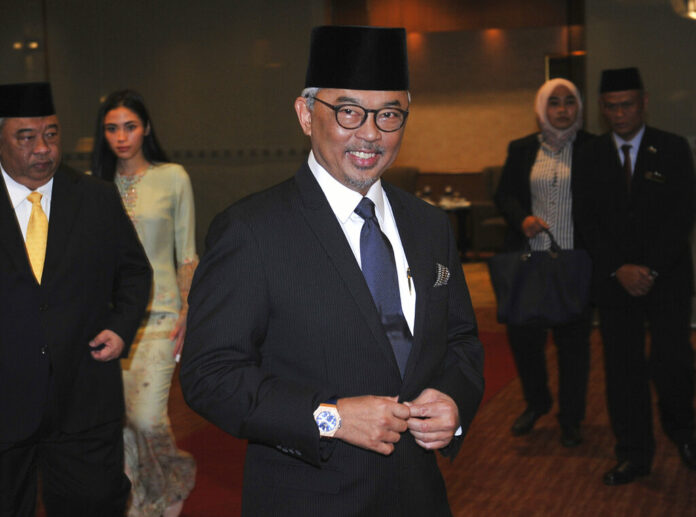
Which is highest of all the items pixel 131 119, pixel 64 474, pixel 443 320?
pixel 131 119

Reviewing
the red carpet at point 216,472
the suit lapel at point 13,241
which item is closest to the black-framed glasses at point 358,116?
the suit lapel at point 13,241

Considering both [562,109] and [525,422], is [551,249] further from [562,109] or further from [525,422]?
[525,422]

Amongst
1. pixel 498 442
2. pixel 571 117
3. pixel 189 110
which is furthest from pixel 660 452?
pixel 189 110

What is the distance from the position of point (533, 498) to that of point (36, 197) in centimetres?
252

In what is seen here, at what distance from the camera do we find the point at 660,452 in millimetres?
4746

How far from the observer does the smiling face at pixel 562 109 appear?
4.84 meters

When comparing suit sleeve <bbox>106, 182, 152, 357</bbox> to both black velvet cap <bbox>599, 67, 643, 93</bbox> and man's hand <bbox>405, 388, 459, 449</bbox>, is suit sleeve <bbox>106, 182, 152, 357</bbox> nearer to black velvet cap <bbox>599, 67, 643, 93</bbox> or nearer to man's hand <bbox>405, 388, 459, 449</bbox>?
man's hand <bbox>405, 388, 459, 449</bbox>

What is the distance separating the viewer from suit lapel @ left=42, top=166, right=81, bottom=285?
285cm

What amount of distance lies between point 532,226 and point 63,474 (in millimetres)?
2766

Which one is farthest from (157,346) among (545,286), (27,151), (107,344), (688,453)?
(688,453)

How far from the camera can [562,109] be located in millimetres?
4832

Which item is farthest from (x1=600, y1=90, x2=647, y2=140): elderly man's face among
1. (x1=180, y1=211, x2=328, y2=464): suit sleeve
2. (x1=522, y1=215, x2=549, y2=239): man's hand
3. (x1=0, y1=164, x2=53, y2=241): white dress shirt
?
(x1=180, y1=211, x2=328, y2=464): suit sleeve

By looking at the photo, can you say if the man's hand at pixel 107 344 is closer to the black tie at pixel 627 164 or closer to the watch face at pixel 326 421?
the watch face at pixel 326 421

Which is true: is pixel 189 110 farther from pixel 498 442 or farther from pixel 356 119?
pixel 356 119
